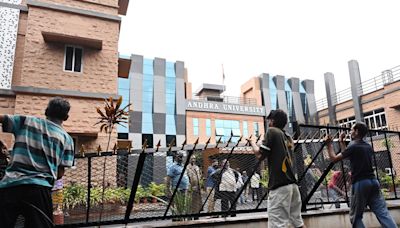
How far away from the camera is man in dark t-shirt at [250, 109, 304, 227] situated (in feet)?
11.1

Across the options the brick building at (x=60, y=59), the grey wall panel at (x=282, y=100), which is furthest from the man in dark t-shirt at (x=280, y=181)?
the grey wall panel at (x=282, y=100)

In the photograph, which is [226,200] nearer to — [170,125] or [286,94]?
[170,125]

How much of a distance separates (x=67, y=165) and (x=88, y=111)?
27.4ft

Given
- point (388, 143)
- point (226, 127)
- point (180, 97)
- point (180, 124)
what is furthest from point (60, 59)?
point (226, 127)

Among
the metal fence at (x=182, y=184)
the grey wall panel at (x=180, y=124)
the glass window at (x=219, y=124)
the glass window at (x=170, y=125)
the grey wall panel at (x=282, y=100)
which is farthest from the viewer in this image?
the grey wall panel at (x=282, y=100)

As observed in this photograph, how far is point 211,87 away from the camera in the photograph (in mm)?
35969

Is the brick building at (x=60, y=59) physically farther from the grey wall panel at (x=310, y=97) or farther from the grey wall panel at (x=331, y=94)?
the grey wall panel at (x=310, y=97)

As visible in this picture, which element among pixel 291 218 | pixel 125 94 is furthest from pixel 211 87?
pixel 291 218

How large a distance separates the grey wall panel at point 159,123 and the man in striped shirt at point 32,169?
2735 centimetres

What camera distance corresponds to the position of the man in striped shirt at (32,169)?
8.15ft

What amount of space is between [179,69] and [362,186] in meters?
29.6

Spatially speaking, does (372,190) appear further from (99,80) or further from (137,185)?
(99,80)

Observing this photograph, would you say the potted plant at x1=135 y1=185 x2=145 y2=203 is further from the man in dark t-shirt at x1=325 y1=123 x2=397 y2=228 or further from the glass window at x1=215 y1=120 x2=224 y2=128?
the glass window at x1=215 y1=120 x2=224 y2=128

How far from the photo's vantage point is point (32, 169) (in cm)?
256
